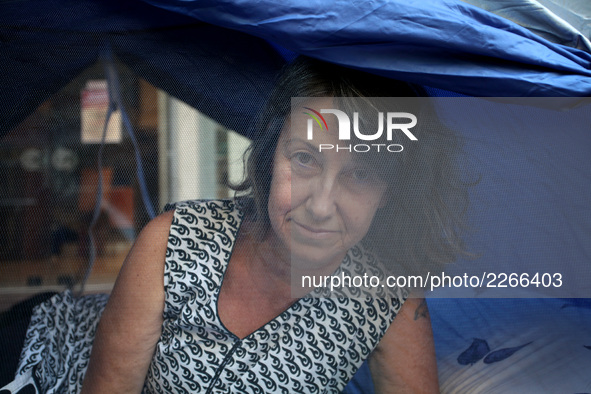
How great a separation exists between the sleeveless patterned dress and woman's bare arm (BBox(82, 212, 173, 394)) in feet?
0.06

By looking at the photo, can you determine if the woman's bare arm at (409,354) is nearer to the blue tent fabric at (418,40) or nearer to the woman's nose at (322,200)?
the woman's nose at (322,200)

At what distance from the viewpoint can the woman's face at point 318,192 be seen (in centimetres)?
91

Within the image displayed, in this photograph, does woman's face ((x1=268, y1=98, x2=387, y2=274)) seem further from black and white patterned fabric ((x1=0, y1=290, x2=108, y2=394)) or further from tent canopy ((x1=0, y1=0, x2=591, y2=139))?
black and white patterned fabric ((x1=0, y1=290, x2=108, y2=394))

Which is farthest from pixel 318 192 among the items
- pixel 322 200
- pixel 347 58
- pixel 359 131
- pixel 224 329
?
pixel 224 329

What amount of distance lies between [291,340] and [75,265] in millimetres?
477

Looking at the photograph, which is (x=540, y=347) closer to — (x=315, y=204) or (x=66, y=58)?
(x=315, y=204)

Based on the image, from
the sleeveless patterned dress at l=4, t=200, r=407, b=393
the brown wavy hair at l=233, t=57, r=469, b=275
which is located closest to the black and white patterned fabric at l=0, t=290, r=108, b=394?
the sleeveless patterned dress at l=4, t=200, r=407, b=393

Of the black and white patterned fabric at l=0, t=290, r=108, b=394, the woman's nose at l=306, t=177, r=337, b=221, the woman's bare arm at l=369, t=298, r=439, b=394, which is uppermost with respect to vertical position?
the woman's nose at l=306, t=177, r=337, b=221

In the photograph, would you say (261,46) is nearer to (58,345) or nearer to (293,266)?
(293,266)

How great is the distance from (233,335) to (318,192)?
0.37 metres

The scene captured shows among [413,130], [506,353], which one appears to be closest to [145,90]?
[413,130]

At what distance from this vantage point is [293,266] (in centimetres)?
100

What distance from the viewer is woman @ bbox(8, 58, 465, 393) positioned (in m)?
0.93

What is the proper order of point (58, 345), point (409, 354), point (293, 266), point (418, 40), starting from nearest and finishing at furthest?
point (418, 40) → point (293, 266) → point (409, 354) → point (58, 345)
